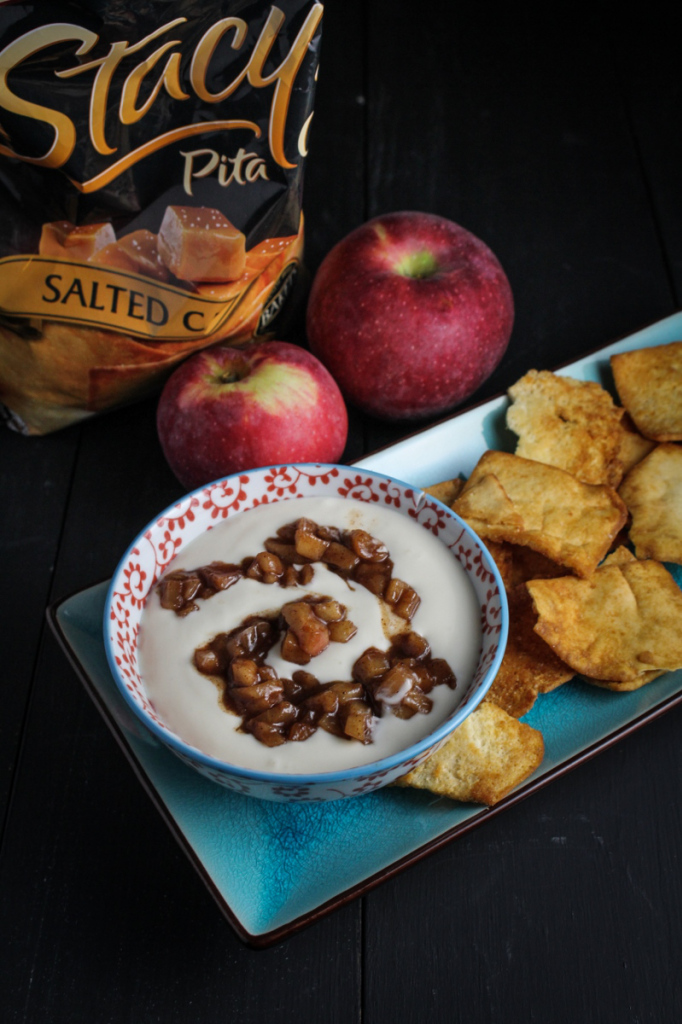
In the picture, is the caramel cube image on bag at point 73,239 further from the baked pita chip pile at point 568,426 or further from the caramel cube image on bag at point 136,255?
the baked pita chip pile at point 568,426

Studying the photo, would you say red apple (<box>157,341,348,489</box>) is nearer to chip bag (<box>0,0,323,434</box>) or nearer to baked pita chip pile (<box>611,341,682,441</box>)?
chip bag (<box>0,0,323,434</box>)

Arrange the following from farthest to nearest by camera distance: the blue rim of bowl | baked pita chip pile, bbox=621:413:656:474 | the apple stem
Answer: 1. the apple stem
2. baked pita chip pile, bbox=621:413:656:474
3. the blue rim of bowl

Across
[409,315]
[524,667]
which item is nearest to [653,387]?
[409,315]

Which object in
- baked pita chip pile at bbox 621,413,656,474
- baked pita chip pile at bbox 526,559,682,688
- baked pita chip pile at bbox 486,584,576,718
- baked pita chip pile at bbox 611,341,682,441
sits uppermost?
baked pita chip pile at bbox 611,341,682,441

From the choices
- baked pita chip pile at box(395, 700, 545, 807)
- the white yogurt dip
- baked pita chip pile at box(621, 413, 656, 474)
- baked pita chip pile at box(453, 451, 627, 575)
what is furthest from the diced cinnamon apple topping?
baked pita chip pile at box(621, 413, 656, 474)

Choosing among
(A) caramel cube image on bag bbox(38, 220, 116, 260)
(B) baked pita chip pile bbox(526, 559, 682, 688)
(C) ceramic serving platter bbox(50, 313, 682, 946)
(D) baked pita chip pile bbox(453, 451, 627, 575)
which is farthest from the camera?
(A) caramel cube image on bag bbox(38, 220, 116, 260)

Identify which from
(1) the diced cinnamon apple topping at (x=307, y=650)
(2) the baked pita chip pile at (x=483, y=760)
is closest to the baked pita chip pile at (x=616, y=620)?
(2) the baked pita chip pile at (x=483, y=760)

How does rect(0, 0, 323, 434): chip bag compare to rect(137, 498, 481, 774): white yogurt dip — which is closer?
rect(137, 498, 481, 774): white yogurt dip
